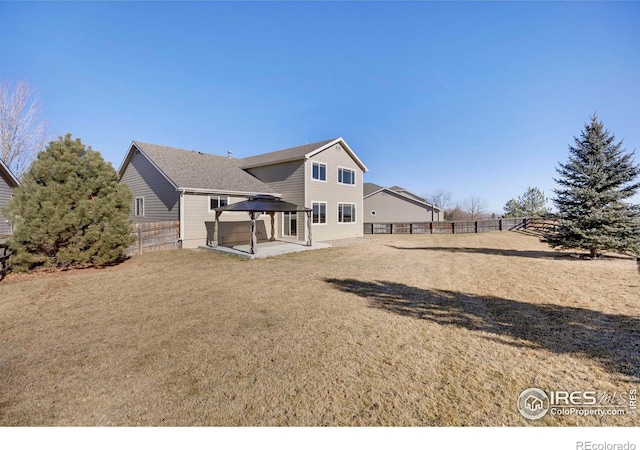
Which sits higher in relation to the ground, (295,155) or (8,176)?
(295,155)

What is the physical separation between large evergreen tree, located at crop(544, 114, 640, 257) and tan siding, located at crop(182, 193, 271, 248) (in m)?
16.8

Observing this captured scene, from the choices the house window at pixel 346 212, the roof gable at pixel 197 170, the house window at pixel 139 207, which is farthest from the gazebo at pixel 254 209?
the house window at pixel 139 207

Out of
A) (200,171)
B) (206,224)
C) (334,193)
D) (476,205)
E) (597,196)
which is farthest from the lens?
(476,205)

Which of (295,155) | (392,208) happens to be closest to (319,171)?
(295,155)

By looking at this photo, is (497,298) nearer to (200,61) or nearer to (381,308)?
(381,308)

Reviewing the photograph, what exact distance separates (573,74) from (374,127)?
1922cm

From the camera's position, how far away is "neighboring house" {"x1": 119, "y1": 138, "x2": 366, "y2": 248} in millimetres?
14961

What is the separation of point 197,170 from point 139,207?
15.9 feet

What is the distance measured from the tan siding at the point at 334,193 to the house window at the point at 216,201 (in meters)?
5.18

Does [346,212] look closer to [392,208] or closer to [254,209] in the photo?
[254,209]

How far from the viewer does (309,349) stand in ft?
12.6

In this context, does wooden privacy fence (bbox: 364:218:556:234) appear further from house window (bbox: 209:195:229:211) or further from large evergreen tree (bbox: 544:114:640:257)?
house window (bbox: 209:195:229:211)

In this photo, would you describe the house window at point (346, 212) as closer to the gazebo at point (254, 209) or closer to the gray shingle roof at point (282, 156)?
the gray shingle roof at point (282, 156)

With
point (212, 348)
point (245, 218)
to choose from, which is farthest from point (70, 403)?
point (245, 218)
